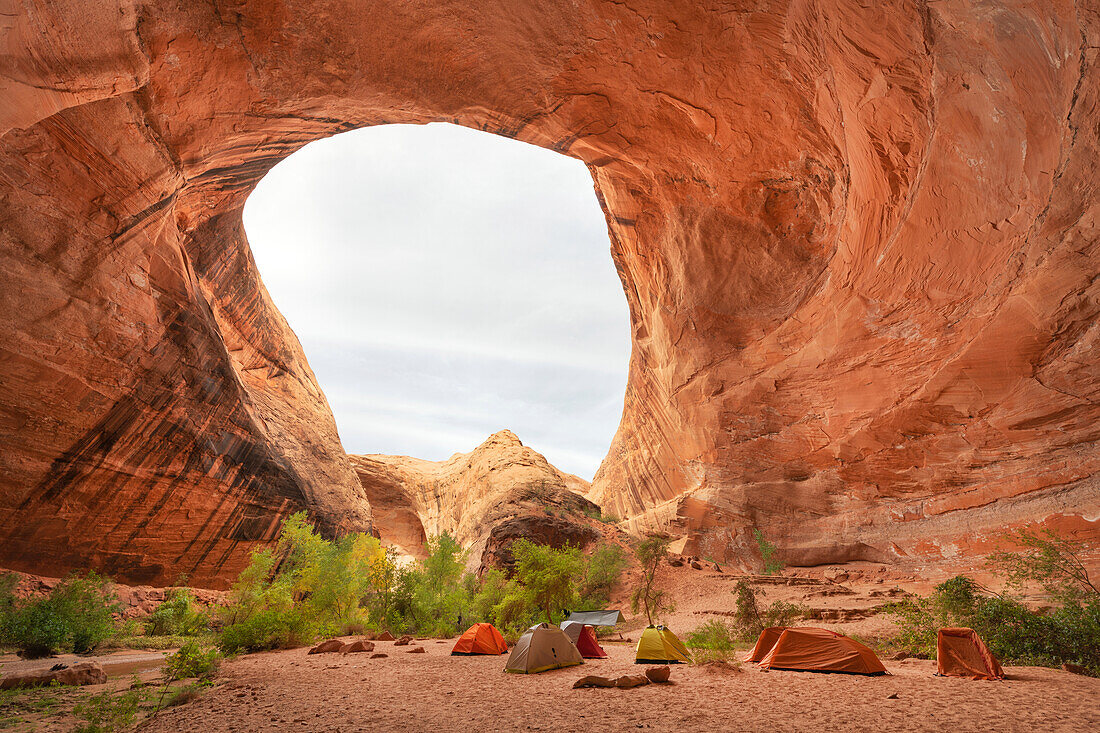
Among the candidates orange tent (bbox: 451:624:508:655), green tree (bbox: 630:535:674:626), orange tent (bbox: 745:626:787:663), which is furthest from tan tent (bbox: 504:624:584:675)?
green tree (bbox: 630:535:674:626)

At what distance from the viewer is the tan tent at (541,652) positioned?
31.9ft

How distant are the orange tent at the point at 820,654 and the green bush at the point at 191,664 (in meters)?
10.3

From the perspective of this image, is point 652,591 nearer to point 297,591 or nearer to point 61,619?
point 297,591

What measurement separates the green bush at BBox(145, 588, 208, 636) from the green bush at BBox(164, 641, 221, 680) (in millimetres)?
6615

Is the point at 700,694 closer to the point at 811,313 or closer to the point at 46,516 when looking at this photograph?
the point at 811,313

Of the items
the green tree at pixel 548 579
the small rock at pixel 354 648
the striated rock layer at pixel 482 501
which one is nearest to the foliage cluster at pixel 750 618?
the green tree at pixel 548 579

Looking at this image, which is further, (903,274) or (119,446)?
(119,446)

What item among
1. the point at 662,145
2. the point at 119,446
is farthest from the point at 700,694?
the point at 119,446

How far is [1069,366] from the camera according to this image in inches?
453

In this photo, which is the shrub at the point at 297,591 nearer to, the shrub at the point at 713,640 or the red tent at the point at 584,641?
the red tent at the point at 584,641

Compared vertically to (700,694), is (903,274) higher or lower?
higher

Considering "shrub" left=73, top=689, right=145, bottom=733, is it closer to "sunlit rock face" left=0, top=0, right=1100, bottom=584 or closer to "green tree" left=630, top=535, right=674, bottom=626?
"sunlit rock face" left=0, top=0, right=1100, bottom=584

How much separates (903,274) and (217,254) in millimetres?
24500

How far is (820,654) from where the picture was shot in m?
8.94
